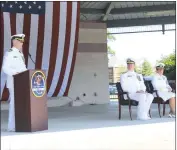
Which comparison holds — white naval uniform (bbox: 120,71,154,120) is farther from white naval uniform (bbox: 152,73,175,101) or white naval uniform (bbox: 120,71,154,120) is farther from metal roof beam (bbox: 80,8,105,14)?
metal roof beam (bbox: 80,8,105,14)

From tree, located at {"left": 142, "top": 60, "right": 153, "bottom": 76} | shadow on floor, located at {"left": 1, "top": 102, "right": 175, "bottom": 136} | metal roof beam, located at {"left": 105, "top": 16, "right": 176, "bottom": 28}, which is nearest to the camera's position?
shadow on floor, located at {"left": 1, "top": 102, "right": 175, "bottom": 136}

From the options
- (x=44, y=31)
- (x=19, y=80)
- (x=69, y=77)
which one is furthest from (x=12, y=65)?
(x=69, y=77)

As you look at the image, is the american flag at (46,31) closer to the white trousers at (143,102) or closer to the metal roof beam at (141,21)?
the white trousers at (143,102)

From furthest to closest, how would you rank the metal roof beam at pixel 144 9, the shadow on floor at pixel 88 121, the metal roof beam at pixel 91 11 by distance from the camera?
the metal roof beam at pixel 91 11, the metal roof beam at pixel 144 9, the shadow on floor at pixel 88 121

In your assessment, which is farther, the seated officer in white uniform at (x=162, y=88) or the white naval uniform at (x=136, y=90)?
the seated officer in white uniform at (x=162, y=88)

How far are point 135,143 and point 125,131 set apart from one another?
37.0 inches

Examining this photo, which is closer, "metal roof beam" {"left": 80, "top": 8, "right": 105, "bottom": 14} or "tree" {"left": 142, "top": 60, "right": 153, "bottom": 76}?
"metal roof beam" {"left": 80, "top": 8, "right": 105, "bottom": 14}

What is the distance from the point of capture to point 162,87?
9.33 metres

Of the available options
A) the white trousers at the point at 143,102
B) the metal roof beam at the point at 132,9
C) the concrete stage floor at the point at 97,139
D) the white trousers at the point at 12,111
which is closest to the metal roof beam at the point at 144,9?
the metal roof beam at the point at 132,9

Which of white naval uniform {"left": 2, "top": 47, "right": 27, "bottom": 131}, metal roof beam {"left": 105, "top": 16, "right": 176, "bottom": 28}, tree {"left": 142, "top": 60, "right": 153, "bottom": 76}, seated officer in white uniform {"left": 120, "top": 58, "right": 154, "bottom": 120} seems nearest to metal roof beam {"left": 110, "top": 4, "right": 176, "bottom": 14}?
metal roof beam {"left": 105, "top": 16, "right": 176, "bottom": 28}

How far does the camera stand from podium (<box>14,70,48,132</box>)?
22.1ft

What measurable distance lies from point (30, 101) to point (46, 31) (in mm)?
5860

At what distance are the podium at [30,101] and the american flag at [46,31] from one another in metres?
4.57

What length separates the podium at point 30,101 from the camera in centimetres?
675
